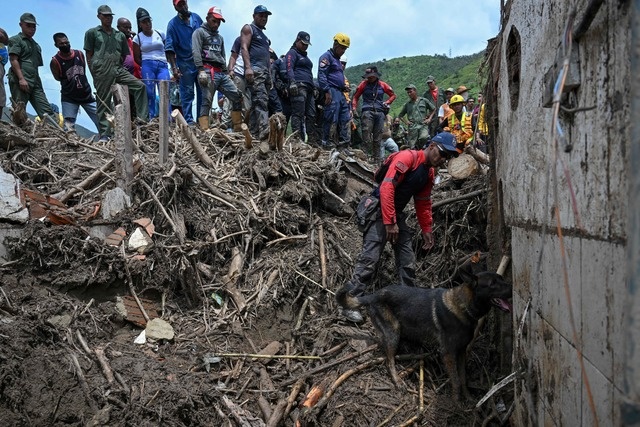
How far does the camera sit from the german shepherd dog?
5.29 m

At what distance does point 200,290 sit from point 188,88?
4.40 m

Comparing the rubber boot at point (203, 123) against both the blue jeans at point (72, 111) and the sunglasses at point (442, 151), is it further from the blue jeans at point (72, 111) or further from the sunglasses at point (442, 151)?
the sunglasses at point (442, 151)

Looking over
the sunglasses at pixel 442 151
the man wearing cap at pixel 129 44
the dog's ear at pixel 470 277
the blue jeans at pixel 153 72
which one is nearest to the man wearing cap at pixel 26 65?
the man wearing cap at pixel 129 44

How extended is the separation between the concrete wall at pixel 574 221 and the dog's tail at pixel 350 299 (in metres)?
1.81

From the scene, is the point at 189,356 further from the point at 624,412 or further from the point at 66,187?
the point at 624,412

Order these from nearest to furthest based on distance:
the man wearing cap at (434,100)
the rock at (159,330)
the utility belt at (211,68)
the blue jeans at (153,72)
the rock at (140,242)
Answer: the rock at (159,330) → the rock at (140,242) → the utility belt at (211,68) → the blue jeans at (153,72) → the man wearing cap at (434,100)

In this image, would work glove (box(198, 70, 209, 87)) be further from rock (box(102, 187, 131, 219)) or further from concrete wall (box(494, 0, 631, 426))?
concrete wall (box(494, 0, 631, 426))

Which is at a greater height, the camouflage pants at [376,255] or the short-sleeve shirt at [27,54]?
the short-sleeve shirt at [27,54]

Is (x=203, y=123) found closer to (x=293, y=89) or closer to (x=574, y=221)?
(x=293, y=89)

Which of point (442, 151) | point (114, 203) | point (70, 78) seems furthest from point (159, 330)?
point (70, 78)

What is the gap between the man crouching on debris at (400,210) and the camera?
20.3 ft

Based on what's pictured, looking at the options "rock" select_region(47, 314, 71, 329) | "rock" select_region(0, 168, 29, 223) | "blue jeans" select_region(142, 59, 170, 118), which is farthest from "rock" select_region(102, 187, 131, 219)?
"blue jeans" select_region(142, 59, 170, 118)

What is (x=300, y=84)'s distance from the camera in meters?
10.5

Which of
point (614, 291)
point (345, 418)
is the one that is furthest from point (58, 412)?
point (614, 291)
